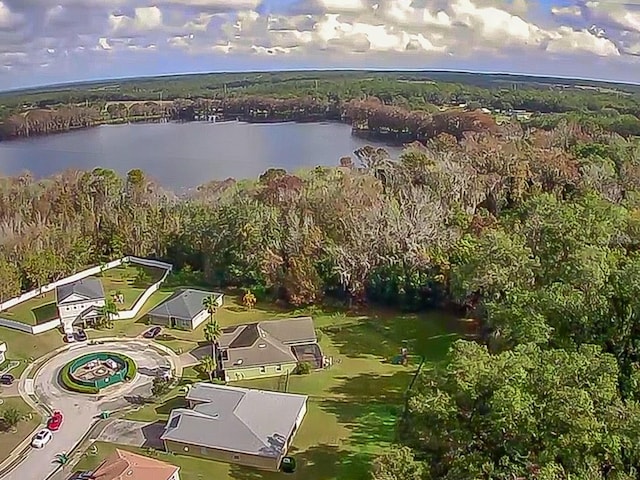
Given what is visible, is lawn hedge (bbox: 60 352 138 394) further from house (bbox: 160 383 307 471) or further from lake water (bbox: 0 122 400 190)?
lake water (bbox: 0 122 400 190)

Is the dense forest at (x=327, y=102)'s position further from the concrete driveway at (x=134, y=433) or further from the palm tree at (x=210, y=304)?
the concrete driveway at (x=134, y=433)

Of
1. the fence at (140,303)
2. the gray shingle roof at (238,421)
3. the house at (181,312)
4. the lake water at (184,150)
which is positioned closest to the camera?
the gray shingle roof at (238,421)

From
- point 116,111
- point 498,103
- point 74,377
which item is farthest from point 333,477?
point 116,111

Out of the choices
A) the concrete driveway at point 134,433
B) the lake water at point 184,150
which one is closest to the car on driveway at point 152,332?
the concrete driveway at point 134,433

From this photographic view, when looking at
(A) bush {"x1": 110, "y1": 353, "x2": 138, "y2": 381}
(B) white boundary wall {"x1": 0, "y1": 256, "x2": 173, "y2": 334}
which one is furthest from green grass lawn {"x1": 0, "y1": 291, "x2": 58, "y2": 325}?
(A) bush {"x1": 110, "y1": 353, "x2": 138, "y2": 381}

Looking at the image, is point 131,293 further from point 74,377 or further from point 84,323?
point 74,377
